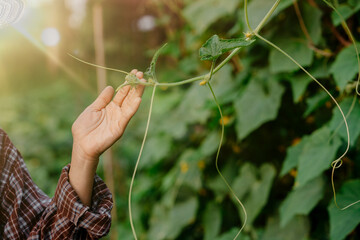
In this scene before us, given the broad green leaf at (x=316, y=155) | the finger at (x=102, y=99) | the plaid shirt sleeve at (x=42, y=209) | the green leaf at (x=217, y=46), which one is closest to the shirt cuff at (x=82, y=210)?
the plaid shirt sleeve at (x=42, y=209)

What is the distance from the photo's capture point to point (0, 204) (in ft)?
2.92

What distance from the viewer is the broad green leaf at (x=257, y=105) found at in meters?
1.32

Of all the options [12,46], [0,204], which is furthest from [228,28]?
[12,46]

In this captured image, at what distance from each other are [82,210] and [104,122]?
19cm

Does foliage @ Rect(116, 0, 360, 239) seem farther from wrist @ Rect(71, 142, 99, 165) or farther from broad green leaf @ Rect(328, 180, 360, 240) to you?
wrist @ Rect(71, 142, 99, 165)

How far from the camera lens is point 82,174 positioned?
827 millimetres

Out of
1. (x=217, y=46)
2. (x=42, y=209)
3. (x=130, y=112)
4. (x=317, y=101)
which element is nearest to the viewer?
(x=217, y=46)

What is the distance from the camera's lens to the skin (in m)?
0.79

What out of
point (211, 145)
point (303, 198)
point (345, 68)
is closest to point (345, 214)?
point (303, 198)

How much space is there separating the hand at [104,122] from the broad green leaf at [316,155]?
0.58 metres

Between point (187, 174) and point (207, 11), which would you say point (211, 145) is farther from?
point (207, 11)

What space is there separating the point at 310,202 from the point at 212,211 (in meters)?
0.58

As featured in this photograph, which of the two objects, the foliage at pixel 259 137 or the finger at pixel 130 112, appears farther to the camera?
the foliage at pixel 259 137

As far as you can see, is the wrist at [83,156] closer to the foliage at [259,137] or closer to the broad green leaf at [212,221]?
the foliage at [259,137]
